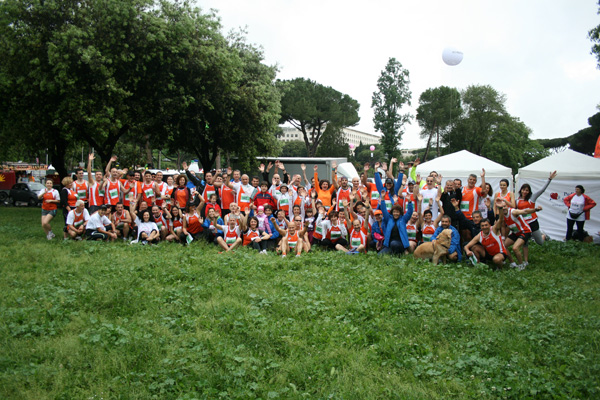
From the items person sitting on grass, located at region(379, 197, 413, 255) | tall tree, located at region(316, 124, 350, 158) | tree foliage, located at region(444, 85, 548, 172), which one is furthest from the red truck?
tree foliage, located at region(444, 85, 548, 172)

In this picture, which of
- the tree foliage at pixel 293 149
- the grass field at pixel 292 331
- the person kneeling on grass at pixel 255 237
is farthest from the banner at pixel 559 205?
the tree foliage at pixel 293 149

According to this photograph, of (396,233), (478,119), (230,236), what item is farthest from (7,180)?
(478,119)

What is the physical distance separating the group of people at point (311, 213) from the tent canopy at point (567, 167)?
116 cm

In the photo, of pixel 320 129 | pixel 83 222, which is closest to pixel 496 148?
pixel 320 129

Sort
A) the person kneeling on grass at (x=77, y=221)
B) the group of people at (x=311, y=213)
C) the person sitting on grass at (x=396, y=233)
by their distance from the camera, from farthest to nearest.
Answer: the person kneeling on grass at (x=77, y=221) → the person sitting on grass at (x=396, y=233) → the group of people at (x=311, y=213)

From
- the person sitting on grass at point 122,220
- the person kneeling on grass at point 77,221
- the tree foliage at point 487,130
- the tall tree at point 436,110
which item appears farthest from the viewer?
the tall tree at point 436,110

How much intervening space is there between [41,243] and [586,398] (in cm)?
1124

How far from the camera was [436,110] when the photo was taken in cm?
5984

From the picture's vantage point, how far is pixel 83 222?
11414 mm

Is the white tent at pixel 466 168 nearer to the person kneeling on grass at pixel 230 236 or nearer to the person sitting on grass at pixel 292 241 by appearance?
the person sitting on grass at pixel 292 241

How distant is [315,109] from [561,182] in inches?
1541

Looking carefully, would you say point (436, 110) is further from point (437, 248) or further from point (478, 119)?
point (437, 248)

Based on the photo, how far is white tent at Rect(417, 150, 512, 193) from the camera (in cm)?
1523

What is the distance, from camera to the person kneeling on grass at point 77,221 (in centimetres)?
1130
